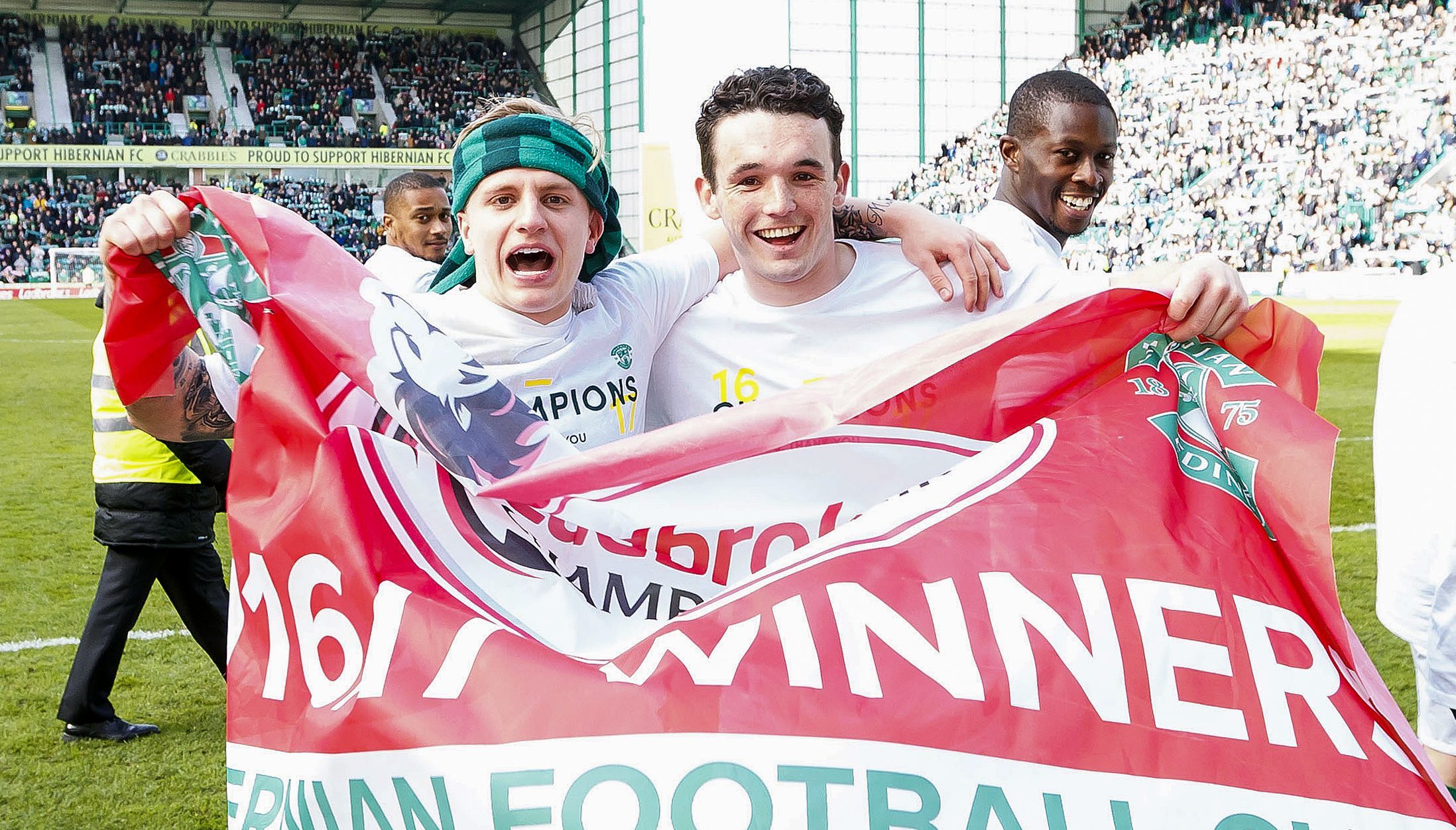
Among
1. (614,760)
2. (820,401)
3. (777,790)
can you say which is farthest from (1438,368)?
(614,760)

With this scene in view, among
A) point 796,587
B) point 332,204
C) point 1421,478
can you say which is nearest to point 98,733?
point 796,587

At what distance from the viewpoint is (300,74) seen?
39250 mm

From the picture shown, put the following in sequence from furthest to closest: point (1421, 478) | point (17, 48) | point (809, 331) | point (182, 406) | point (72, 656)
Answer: point (17, 48) → point (72, 656) → point (809, 331) → point (182, 406) → point (1421, 478)

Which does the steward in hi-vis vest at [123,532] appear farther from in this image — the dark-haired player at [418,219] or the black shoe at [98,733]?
the dark-haired player at [418,219]

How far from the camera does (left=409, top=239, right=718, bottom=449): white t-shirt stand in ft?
7.65

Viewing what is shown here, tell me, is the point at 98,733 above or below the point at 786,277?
below

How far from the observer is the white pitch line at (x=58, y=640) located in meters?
5.20

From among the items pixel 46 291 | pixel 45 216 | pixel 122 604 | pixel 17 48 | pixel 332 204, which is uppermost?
pixel 17 48

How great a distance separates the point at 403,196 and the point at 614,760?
202 inches

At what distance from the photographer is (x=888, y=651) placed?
157cm

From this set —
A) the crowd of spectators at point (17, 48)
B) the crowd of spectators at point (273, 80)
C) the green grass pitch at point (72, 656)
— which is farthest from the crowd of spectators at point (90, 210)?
the green grass pitch at point (72, 656)

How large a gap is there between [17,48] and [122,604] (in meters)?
39.7

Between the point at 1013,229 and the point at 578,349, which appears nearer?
the point at 578,349

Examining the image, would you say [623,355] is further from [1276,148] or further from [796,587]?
[1276,148]
